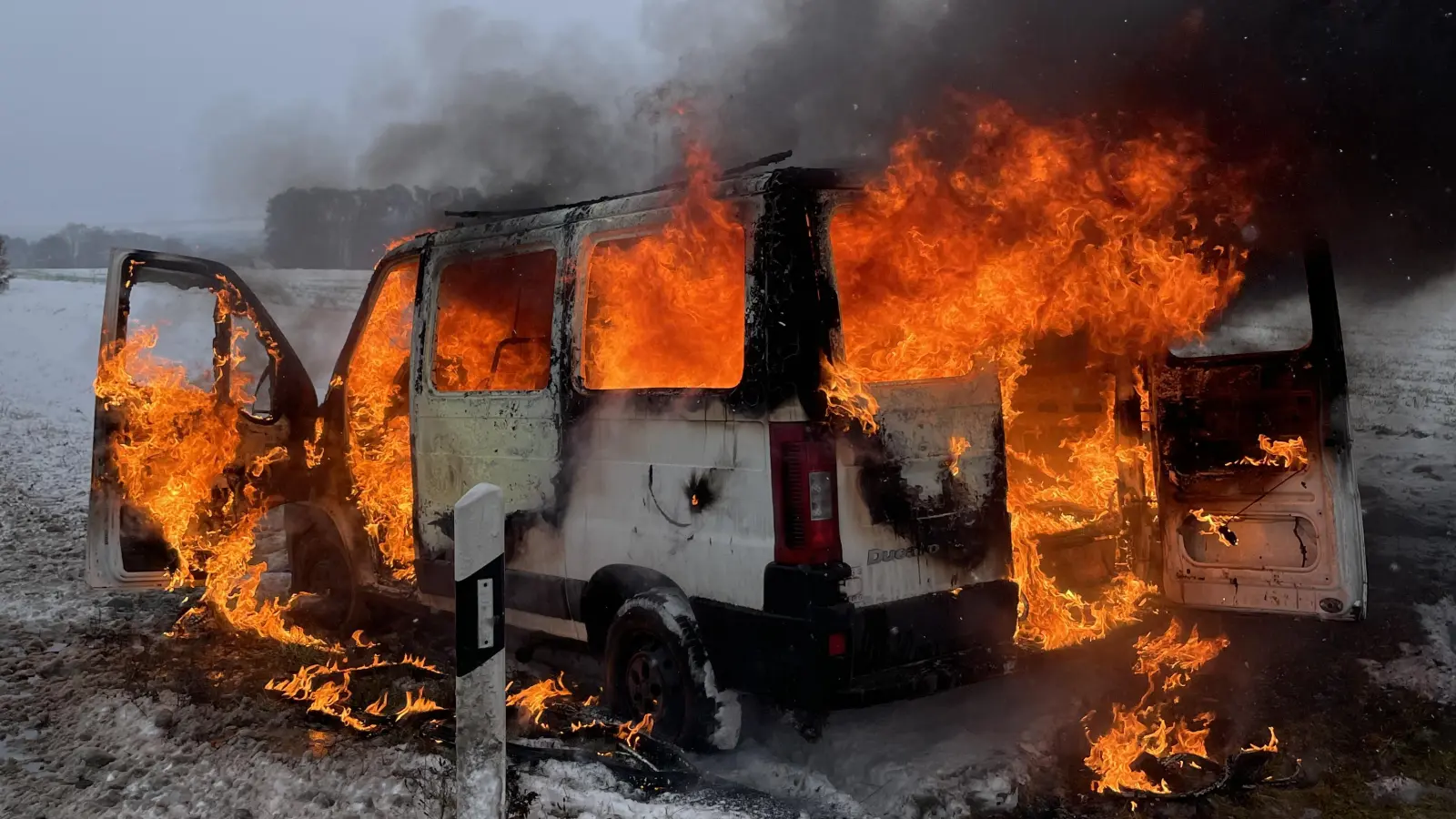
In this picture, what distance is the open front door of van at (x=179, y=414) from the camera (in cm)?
532

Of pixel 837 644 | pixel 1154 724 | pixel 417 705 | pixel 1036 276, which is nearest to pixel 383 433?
pixel 417 705

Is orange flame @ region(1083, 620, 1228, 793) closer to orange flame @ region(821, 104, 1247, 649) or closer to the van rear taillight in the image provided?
orange flame @ region(821, 104, 1247, 649)

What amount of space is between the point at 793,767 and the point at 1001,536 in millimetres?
1278

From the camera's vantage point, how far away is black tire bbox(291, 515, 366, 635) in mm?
5973

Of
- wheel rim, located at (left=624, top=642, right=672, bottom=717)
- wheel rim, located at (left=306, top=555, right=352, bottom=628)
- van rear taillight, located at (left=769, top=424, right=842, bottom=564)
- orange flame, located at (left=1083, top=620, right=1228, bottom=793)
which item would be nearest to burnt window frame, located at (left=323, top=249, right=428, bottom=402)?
wheel rim, located at (left=306, top=555, right=352, bottom=628)

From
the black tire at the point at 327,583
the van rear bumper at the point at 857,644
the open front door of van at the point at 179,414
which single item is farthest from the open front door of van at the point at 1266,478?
the open front door of van at the point at 179,414

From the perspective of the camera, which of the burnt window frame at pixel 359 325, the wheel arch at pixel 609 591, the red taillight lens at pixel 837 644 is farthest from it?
the burnt window frame at pixel 359 325

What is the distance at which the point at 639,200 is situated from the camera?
4.29 metres

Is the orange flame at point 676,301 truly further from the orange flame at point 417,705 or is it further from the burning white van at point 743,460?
the orange flame at point 417,705

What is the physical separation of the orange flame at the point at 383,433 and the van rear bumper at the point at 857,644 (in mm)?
2554

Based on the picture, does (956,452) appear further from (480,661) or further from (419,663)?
(419,663)

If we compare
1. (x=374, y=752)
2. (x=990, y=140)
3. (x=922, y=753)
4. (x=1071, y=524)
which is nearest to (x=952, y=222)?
(x=990, y=140)

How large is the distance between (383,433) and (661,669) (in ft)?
8.96

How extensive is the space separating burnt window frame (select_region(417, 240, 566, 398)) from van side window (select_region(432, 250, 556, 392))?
29 millimetres
